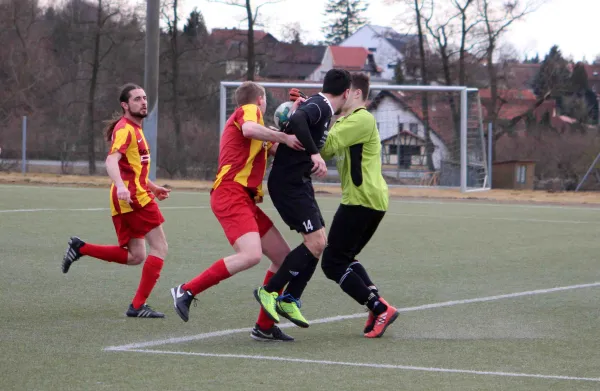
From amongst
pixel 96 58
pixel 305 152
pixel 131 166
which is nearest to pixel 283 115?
pixel 305 152

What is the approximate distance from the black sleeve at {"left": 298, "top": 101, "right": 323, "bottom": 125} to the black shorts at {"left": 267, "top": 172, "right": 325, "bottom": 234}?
43 centimetres

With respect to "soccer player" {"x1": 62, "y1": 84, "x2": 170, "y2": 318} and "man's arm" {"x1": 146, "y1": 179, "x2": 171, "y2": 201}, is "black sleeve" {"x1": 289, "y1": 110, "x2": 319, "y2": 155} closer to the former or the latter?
"soccer player" {"x1": 62, "y1": 84, "x2": 170, "y2": 318}

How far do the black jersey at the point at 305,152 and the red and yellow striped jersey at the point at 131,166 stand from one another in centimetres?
140

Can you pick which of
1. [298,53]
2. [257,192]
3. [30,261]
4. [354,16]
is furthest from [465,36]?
[354,16]

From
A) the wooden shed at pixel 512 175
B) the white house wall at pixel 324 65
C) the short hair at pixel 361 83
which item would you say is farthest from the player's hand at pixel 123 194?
the white house wall at pixel 324 65

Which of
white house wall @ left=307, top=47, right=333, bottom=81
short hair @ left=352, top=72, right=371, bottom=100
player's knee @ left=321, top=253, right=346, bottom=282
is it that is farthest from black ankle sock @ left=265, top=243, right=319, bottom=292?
white house wall @ left=307, top=47, right=333, bottom=81

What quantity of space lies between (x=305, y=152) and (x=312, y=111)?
0.96 ft

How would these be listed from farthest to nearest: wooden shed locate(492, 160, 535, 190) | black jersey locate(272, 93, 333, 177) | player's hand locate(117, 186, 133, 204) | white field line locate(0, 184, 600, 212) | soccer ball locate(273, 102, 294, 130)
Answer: wooden shed locate(492, 160, 535, 190), white field line locate(0, 184, 600, 212), player's hand locate(117, 186, 133, 204), soccer ball locate(273, 102, 294, 130), black jersey locate(272, 93, 333, 177)

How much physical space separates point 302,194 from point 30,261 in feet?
16.1

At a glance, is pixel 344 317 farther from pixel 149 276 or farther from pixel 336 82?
pixel 336 82

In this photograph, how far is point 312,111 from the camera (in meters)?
6.31

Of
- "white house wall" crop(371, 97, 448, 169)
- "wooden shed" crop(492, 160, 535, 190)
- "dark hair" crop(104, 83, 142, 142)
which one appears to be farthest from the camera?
"wooden shed" crop(492, 160, 535, 190)

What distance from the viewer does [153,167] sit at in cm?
2516

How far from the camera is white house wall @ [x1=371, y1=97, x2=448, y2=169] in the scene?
26.7 m
